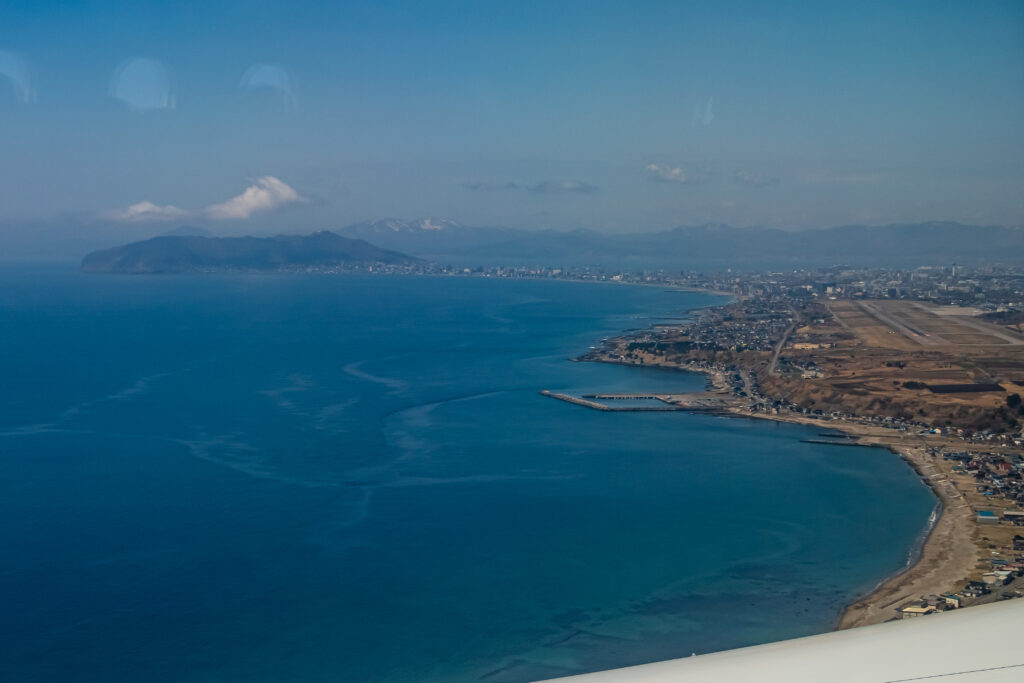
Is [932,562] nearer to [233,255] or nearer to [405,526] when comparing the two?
[405,526]

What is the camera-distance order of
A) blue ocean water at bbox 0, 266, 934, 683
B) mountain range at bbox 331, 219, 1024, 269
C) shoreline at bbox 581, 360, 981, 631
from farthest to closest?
mountain range at bbox 331, 219, 1024, 269 < shoreline at bbox 581, 360, 981, 631 < blue ocean water at bbox 0, 266, 934, 683

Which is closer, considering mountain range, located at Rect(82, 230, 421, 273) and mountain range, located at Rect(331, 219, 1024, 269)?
mountain range, located at Rect(331, 219, 1024, 269)

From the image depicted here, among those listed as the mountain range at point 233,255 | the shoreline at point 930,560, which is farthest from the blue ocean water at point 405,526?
the mountain range at point 233,255

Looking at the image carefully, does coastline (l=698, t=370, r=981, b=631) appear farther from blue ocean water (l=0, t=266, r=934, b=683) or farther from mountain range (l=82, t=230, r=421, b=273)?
mountain range (l=82, t=230, r=421, b=273)

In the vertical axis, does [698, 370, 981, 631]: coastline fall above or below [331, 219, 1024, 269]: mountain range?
below

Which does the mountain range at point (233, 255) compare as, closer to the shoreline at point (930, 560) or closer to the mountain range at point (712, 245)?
the mountain range at point (712, 245)

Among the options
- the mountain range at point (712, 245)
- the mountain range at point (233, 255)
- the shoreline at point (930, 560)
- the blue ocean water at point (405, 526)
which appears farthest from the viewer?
the mountain range at point (233, 255)

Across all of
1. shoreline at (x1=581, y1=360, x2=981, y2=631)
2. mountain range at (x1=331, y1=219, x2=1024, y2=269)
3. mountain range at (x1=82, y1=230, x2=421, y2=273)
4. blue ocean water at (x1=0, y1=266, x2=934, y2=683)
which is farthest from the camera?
mountain range at (x1=82, y1=230, x2=421, y2=273)

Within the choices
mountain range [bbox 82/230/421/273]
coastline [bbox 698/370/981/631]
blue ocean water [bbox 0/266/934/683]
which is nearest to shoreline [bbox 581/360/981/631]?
coastline [bbox 698/370/981/631]
